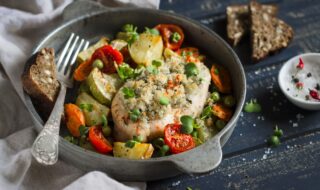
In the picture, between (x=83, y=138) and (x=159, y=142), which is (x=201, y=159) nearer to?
(x=159, y=142)

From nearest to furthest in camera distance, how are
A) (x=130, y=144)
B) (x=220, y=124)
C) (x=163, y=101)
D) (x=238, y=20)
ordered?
(x=130, y=144) < (x=163, y=101) < (x=220, y=124) < (x=238, y=20)

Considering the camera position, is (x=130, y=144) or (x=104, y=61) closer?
(x=130, y=144)

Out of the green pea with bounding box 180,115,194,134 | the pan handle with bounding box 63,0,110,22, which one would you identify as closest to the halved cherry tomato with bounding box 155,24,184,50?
the pan handle with bounding box 63,0,110,22

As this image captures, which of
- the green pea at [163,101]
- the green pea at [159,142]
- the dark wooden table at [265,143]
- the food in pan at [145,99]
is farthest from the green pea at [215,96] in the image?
the green pea at [159,142]

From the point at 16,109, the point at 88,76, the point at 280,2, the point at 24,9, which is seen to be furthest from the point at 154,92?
the point at 280,2

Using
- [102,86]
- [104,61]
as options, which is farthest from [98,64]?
[102,86]

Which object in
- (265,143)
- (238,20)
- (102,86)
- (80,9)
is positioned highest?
(80,9)

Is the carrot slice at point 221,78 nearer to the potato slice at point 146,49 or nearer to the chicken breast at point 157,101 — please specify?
the chicken breast at point 157,101

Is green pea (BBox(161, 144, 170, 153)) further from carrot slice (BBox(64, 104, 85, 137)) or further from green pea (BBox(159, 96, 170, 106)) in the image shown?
carrot slice (BBox(64, 104, 85, 137))
